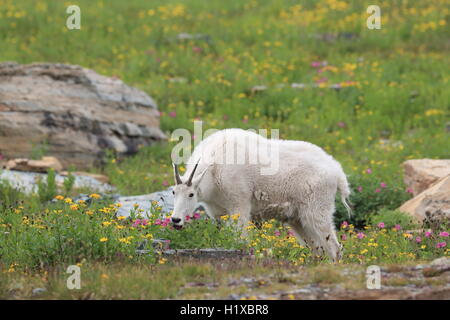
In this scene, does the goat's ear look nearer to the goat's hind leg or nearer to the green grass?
the green grass

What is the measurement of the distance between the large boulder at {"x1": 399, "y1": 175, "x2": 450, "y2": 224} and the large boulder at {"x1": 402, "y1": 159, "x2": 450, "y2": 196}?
0.79m

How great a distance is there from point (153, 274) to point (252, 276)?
100 centimetres

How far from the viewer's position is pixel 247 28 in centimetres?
2423

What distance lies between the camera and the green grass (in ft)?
28.1

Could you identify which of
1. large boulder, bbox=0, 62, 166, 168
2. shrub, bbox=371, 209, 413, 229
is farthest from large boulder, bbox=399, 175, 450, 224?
large boulder, bbox=0, 62, 166, 168

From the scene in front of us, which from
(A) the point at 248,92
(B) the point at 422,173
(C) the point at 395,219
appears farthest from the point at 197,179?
(A) the point at 248,92

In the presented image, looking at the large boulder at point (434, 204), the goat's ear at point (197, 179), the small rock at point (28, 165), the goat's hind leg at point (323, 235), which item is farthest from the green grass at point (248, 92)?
the small rock at point (28, 165)

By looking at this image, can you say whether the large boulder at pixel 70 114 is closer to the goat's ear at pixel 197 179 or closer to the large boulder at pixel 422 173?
the large boulder at pixel 422 173

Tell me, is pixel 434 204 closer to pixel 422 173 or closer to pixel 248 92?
pixel 422 173

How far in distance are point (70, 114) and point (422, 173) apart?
7.61 meters

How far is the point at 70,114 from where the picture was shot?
53.1 ft

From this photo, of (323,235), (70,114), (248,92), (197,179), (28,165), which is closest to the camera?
(197,179)
